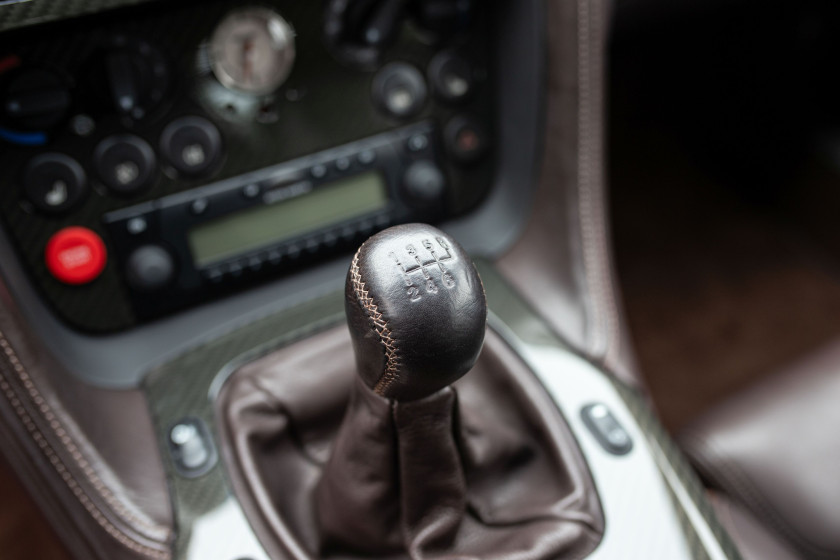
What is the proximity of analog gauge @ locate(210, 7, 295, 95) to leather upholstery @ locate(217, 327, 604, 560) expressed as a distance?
254mm

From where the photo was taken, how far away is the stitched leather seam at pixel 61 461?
596mm

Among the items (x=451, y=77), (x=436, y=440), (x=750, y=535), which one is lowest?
(x=750, y=535)

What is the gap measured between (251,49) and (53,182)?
0.70ft

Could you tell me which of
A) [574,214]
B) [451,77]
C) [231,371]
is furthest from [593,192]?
[231,371]

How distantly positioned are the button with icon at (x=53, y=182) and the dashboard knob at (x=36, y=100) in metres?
0.03

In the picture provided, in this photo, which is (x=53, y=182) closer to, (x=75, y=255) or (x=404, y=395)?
(x=75, y=255)

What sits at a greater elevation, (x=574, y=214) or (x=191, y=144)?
(x=191, y=144)

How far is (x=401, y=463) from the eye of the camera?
0.51 metres

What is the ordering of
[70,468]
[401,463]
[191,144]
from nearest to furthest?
[401,463]
[70,468]
[191,144]

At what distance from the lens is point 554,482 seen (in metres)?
0.61

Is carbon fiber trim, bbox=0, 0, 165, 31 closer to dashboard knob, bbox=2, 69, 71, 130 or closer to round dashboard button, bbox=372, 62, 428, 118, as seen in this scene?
dashboard knob, bbox=2, 69, 71, 130

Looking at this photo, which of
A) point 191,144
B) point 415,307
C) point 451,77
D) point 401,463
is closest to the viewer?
point 415,307

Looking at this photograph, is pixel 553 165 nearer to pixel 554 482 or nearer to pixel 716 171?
pixel 554 482

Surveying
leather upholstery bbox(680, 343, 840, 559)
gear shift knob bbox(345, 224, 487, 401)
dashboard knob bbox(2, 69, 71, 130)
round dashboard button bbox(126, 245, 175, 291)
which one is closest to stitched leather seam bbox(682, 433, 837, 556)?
leather upholstery bbox(680, 343, 840, 559)
